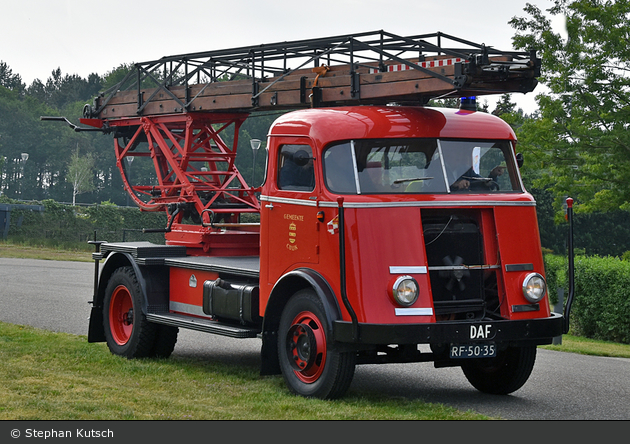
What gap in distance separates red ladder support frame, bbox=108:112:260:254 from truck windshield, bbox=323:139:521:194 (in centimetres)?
379

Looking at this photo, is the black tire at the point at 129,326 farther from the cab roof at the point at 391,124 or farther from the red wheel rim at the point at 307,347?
the cab roof at the point at 391,124

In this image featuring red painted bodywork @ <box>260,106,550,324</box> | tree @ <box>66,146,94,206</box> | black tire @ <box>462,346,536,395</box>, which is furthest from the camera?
tree @ <box>66,146,94,206</box>

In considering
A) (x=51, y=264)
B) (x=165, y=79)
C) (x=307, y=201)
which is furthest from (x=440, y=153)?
(x=51, y=264)

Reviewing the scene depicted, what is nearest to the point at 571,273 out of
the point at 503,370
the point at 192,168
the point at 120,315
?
the point at 503,370

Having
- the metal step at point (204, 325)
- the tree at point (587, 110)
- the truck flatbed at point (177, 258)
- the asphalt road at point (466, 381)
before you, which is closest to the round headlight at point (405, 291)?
the asphalt road at point (466, 381)

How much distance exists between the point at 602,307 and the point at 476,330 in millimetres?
8836

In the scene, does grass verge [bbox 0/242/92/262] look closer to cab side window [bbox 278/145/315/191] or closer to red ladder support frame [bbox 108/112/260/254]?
red ladder support frame [bbox 108/112/260/254]

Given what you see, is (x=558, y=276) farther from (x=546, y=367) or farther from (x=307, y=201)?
(x=307, y=201)

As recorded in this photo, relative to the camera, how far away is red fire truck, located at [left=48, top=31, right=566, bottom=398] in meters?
7.92

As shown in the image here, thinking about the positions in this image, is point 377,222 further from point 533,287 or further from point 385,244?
point 533,287

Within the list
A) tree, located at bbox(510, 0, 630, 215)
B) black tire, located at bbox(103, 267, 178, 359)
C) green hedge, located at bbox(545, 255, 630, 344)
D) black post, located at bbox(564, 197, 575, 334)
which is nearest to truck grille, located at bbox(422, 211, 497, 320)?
black post, located at bbox(564, 197, 575, 334)

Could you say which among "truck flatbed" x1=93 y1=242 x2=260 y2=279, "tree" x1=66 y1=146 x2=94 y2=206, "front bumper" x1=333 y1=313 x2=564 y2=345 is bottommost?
"front bumper" x1=333 y1=313 x2=564 y2=345

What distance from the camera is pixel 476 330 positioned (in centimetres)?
794

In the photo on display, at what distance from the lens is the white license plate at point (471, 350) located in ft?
26.4
